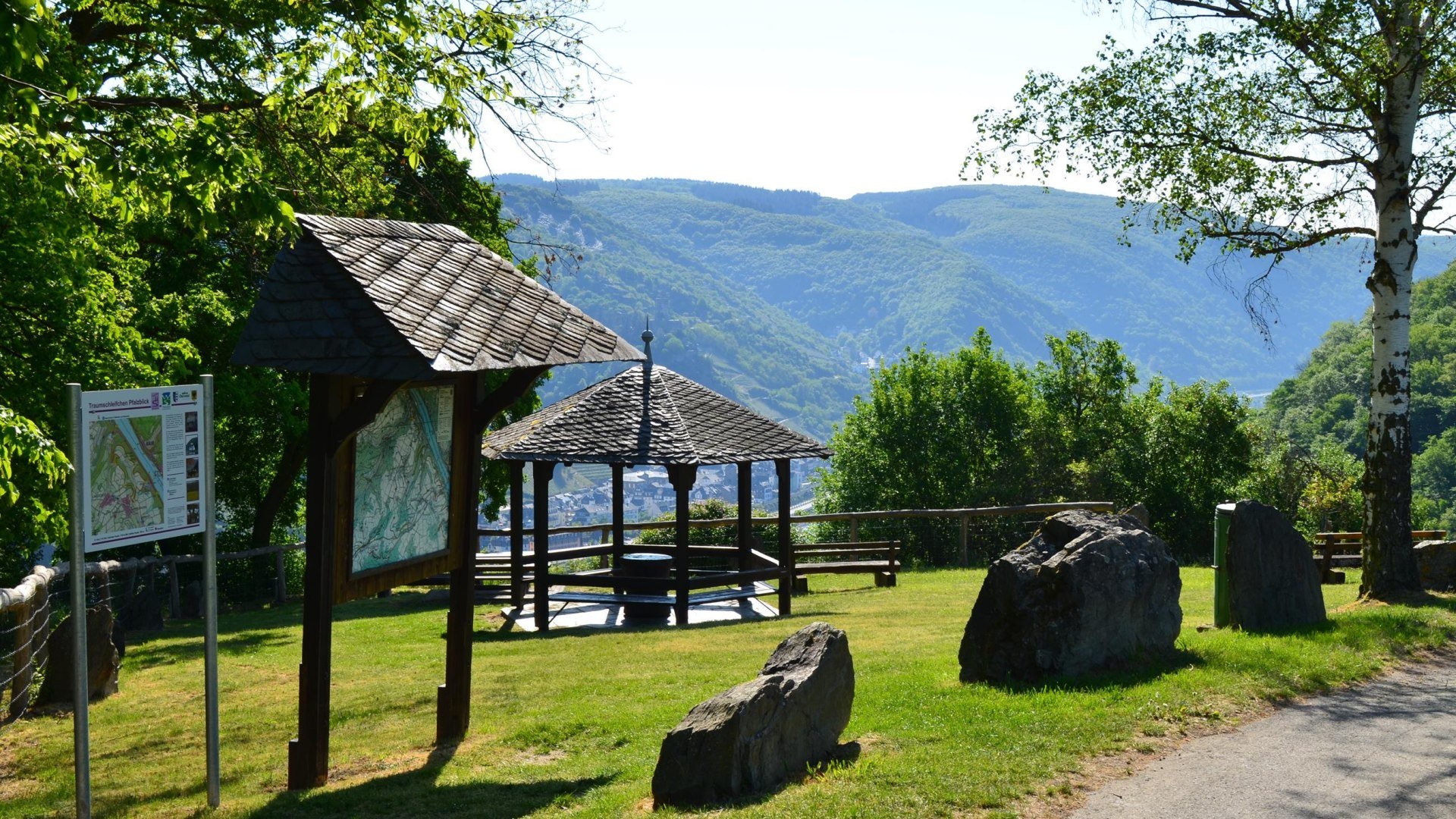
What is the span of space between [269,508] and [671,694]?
1683 centimetres

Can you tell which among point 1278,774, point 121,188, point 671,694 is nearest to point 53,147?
point 121,188

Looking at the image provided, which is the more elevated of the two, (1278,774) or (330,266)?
(330,266)

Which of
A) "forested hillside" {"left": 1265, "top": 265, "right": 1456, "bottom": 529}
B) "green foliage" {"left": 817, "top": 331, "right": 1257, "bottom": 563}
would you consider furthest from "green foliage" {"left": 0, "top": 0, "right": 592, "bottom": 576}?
"forested hillside" {"left": 1265, "top": 265, "right": 1456, "bottom": 529}

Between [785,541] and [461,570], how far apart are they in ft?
27.4

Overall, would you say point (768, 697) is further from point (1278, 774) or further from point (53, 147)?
point (53, 147)

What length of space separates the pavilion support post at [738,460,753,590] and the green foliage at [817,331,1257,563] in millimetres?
9022

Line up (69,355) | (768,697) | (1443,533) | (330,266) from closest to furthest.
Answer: (768,697) < (330,266) < (69,355) < (1443,533)

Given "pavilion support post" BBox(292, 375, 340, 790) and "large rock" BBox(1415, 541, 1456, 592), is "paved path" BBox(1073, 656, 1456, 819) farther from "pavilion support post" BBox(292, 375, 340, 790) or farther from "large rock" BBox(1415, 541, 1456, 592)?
"large rock" BBox(1415, 541, 1456, 592)

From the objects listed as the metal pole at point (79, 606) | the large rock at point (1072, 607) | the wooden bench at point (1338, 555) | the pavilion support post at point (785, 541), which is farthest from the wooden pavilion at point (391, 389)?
the wooden bench at point (1338, 555)

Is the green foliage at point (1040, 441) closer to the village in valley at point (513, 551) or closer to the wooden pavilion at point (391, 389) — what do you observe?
the village in valley at point (513, 551)

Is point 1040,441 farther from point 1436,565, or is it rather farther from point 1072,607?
point 1072,607

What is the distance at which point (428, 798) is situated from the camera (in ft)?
22.3

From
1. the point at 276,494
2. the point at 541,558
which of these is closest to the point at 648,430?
the point at 541,558

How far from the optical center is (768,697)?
652 centimetres
